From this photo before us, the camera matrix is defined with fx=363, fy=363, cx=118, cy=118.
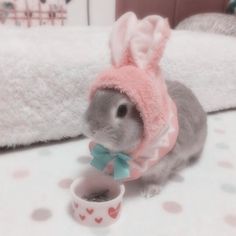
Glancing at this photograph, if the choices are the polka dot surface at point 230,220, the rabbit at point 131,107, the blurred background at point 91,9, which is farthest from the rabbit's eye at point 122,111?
the blurred background at point 91,9

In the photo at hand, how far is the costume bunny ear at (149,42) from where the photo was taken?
31.4 inches

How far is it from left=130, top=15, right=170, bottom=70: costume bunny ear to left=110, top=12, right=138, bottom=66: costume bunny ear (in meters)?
0.01

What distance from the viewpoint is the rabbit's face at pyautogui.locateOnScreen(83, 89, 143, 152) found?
0.76 m

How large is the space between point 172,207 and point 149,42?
39 centimetres

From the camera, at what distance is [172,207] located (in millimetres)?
871

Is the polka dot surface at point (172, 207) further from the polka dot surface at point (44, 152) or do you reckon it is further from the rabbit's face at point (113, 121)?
the polka dot surface at point (44, 152)

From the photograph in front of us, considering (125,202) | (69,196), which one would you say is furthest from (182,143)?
(69,196)

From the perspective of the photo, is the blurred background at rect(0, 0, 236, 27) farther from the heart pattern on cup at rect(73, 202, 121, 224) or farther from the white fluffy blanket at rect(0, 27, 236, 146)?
the heart pattern on cup at rect(73, 202, 121, 224)

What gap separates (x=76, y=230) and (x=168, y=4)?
173 centimetres

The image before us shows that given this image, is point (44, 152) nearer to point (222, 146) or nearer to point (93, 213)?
point (93, 213)

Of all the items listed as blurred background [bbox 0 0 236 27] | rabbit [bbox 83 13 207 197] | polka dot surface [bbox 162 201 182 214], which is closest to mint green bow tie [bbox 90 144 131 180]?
rabbit [bbox 83 13 207 197]

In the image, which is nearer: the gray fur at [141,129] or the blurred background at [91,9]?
the gray fur at [141,129]

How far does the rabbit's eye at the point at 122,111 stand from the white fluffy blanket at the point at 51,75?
396 mm

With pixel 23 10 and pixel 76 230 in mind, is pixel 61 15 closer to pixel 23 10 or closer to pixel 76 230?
pixel 23 10
